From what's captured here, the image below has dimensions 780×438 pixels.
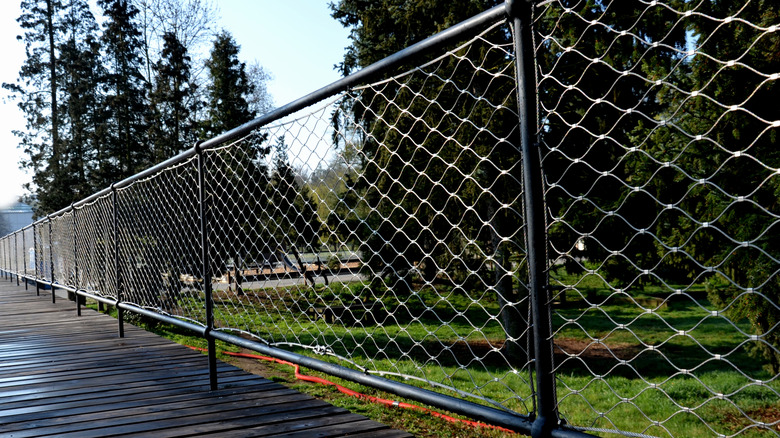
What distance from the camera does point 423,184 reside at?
10.2m

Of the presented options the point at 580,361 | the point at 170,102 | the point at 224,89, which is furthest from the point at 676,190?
the point at 224,89

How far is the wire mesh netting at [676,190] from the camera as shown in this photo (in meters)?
1.29

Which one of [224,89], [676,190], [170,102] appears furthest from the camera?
[224,89]

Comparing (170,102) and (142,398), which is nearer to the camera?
Result: (142,398)

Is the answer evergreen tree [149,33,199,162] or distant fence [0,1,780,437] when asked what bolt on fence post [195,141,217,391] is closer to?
distant fence [0,1,780,437]

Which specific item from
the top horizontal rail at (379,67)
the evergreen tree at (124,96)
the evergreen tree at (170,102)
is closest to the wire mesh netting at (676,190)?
the top horizontal rail at (379,67)

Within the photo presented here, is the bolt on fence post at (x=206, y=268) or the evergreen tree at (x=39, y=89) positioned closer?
the bolt on fence post at (x=206, y=268)

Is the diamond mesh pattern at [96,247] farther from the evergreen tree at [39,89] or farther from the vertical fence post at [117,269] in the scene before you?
the evergreen tree at [39,89]

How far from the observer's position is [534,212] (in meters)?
1.37

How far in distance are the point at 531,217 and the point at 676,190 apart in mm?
4495

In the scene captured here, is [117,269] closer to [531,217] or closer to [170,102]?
[531,217]

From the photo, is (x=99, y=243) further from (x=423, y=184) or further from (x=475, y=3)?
(x=475, y=3)

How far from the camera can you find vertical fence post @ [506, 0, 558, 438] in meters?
1.36

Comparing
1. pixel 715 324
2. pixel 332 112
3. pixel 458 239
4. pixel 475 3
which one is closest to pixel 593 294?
pixel 715 324
